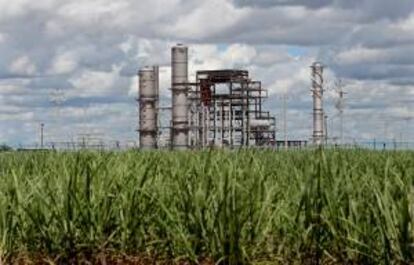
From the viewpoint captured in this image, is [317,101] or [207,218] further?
[317,101]

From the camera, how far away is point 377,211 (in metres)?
6.14

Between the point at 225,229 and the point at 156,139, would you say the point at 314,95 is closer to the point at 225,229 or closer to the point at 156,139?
the point at 156,139

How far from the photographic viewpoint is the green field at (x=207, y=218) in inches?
250

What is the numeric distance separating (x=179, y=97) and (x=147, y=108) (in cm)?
353

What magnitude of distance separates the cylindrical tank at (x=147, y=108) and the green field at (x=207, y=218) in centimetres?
5424

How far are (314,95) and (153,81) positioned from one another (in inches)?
492

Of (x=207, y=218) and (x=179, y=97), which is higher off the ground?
(x=179, y=97)

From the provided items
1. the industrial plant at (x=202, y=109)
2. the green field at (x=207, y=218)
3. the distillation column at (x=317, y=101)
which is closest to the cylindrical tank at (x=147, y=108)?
the industrial plant at (x=202, y=109)

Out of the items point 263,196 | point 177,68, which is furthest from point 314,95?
point 263,196

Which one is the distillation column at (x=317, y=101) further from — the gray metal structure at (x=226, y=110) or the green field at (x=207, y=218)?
the green field at (x=207, y=218)

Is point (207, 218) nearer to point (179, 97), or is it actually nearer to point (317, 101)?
point (179, 97)

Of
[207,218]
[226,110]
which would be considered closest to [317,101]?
[226,110]

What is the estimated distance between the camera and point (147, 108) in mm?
62781

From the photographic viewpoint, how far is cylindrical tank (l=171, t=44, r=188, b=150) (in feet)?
196
